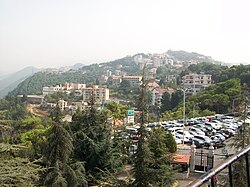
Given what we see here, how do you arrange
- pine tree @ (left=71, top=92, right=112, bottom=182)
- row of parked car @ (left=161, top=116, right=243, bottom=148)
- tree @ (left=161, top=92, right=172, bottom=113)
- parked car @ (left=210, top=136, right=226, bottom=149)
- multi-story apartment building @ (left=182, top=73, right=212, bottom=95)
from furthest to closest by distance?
multi-story apartment building @ (left=182, top=73, right=212, bottom=95) < tree @ (left=161, top=92, right=172, bottom=113) < row of parked car @ (left=161, top=116, right=243, bottom=148) < parked car @ (left=210, top=136, right=226, bottom=149) < pine tree @ (left=71, top=92, right=112, bottom=182)

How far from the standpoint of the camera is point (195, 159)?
14.5 metres

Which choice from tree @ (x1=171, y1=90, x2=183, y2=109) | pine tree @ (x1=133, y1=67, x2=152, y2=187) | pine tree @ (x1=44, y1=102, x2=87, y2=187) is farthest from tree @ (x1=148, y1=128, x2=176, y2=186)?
tree @ (x1=171, y1=90, x2=183, y2=109)

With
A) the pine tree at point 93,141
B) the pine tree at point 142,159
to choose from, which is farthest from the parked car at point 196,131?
the pine tree at point 142,159

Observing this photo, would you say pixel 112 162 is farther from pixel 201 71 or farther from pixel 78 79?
pixel 78 79

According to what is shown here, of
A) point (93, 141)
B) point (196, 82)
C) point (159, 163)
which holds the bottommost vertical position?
point (93, 141)

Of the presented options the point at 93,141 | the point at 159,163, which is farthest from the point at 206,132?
the point at 159,163

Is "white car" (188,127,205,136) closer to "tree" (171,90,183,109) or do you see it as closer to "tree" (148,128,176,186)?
"tree" (148,128,176,186)

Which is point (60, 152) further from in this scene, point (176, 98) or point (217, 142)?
point (176, 98)

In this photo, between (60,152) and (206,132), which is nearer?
(60,152)

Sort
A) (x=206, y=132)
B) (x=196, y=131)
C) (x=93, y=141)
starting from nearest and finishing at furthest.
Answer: (x=93, y=141) < (x=196, y=131) < (x=206, y=132)

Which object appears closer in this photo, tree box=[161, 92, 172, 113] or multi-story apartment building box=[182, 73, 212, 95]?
tree box=[161, 92, 172, 113]

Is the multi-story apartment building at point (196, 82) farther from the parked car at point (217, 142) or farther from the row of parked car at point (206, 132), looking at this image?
the parked car at point (217, 142)

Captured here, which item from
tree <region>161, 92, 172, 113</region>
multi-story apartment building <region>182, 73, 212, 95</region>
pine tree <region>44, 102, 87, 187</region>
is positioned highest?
multi-story apartment building <region>182, 73, 212, 95</region>

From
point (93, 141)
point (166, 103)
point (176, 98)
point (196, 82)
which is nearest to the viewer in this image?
point (93, 141)
